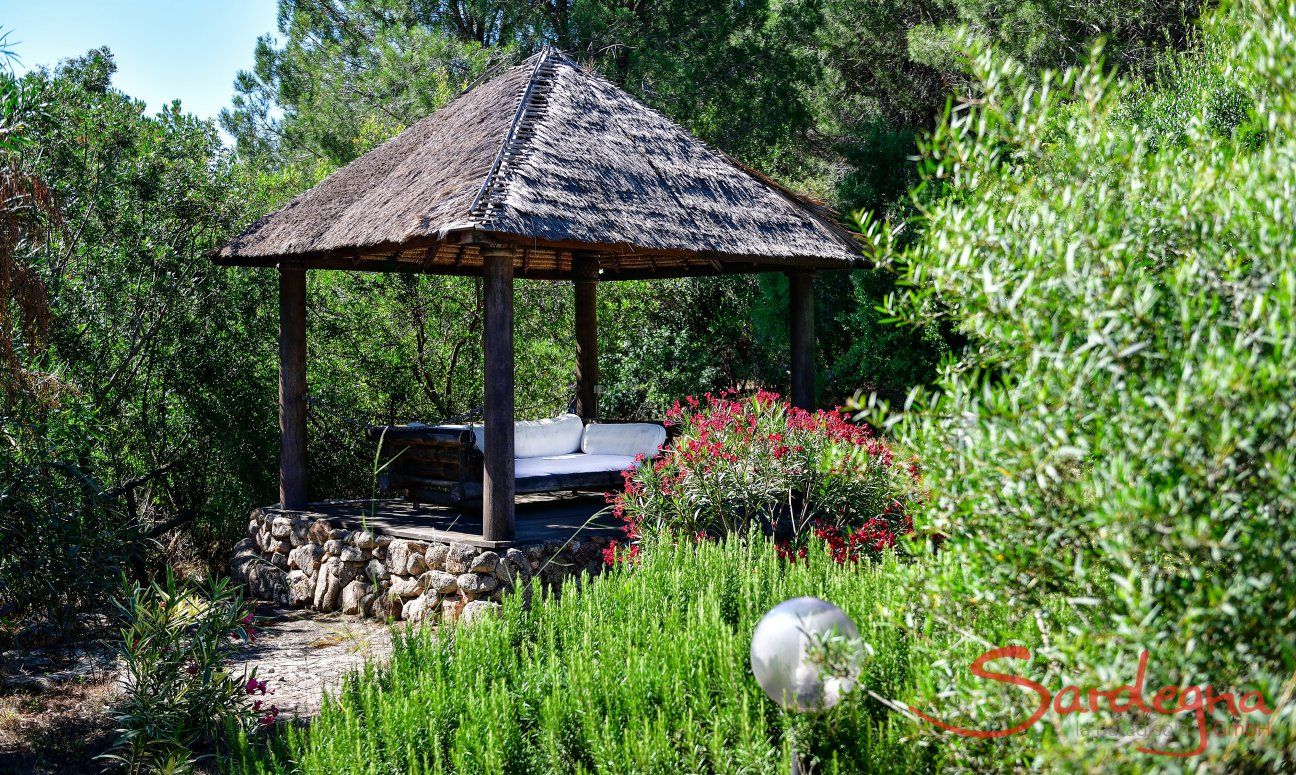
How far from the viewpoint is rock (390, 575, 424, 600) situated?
6.84m

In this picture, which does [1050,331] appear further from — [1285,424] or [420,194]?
[420,194]

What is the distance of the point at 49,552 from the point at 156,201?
4855 mm

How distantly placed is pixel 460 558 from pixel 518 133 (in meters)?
2.90

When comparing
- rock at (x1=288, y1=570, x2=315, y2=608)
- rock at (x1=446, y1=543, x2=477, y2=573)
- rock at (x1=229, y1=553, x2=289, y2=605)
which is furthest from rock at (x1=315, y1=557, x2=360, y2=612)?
rock at (x1=446, y1=543, x2=477, y2=573)

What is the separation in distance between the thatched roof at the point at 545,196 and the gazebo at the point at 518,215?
0.02 metres

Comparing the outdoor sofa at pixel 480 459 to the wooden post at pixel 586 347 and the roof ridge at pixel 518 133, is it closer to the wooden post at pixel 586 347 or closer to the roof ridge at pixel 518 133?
the wooden post at pixel 586 347

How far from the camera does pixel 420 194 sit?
6785 mm

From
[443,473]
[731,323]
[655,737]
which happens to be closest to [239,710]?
[655,737]

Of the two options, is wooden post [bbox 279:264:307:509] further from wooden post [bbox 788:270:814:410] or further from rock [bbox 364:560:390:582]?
wooden post [bbox 788:270:814:410]

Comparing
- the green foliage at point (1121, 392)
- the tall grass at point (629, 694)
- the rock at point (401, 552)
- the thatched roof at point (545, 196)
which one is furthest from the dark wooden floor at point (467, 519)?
the green foliage at point (1121, 392)

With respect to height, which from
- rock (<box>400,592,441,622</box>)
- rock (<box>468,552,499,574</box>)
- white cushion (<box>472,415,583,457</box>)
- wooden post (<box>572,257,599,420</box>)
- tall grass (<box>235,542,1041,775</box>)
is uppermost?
wooden post (<box>572,257,599,420</box>)

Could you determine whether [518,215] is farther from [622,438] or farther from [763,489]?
[622,438]

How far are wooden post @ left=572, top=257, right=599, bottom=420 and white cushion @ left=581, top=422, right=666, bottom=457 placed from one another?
2.00ft

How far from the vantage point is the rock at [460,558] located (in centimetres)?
645
